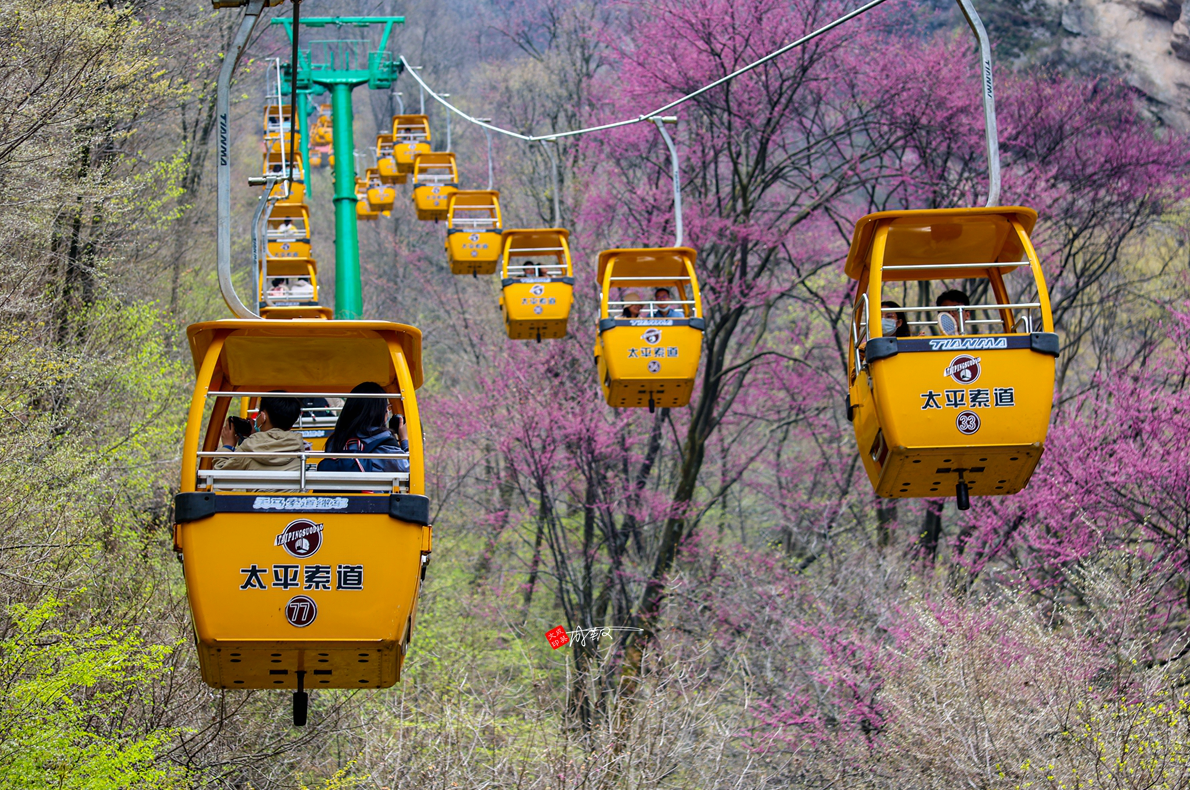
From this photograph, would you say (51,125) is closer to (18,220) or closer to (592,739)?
(18,220)

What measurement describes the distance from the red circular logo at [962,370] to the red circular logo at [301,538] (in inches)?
126

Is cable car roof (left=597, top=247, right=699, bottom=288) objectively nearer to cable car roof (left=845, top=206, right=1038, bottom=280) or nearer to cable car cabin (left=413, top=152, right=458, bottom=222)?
cable car roof (left=845, top=206, right=1038, bottom=280)

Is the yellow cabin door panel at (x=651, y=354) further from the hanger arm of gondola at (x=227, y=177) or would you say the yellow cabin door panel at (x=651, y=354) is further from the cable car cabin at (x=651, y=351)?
the hanger arm of gondola at (x=227, y=177)

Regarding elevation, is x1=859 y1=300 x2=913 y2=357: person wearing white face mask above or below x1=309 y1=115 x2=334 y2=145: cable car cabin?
below

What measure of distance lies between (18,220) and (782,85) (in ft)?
40.5

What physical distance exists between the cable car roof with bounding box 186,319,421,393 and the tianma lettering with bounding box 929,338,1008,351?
2614 millimetres

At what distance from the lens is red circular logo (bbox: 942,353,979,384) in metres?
5.86

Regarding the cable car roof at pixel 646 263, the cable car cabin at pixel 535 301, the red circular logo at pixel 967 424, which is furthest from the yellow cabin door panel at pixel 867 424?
the cable car cabin at pixel 535 301

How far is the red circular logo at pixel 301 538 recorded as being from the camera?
4836 millimetres

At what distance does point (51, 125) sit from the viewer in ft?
32.4

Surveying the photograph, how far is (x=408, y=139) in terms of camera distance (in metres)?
20.6

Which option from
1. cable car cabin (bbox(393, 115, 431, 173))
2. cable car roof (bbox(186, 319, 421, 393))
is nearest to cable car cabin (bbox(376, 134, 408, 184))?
cable car cabin (bbox(393, 115, 431, 173))

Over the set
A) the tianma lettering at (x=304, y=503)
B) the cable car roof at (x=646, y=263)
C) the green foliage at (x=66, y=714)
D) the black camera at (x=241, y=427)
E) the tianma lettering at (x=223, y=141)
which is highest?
the tianma lettering at (x=223, y=141)

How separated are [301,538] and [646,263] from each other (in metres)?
7.32
